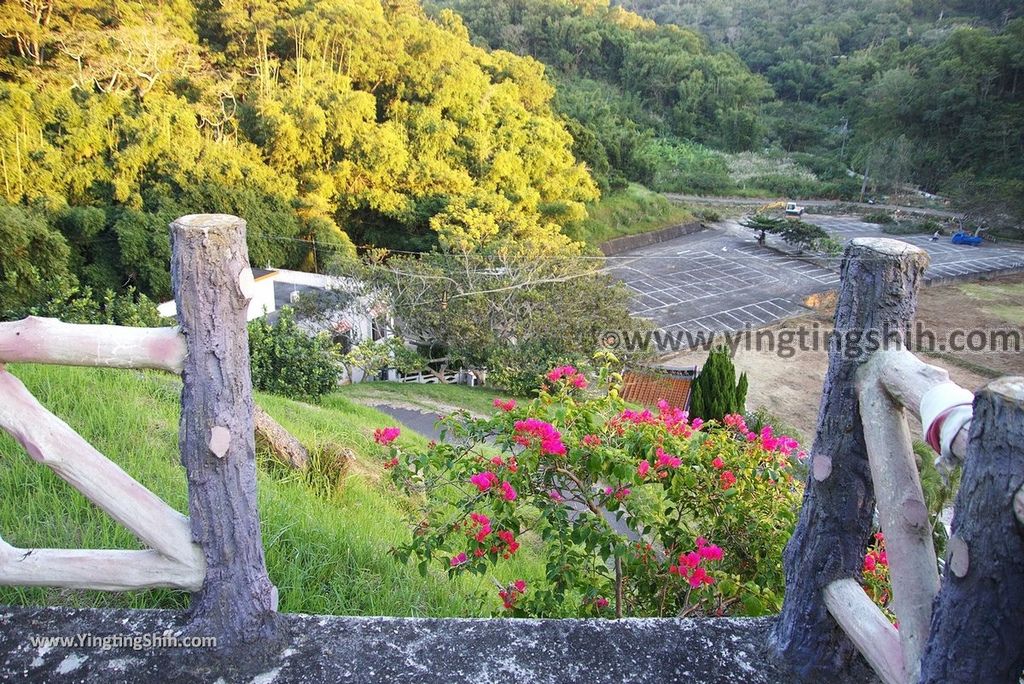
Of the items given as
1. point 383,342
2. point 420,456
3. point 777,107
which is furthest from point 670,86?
point 420,456

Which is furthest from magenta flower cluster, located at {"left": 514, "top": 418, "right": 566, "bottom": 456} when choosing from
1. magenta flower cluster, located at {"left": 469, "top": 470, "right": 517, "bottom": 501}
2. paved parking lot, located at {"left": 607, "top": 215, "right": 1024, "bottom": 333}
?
paved parking lot, located at {"left": 607, "top": 215, "right": 1024, "bottom": 333}

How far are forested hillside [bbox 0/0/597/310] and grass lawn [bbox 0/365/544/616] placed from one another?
8723 millimetres

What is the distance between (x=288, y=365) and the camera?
823cm

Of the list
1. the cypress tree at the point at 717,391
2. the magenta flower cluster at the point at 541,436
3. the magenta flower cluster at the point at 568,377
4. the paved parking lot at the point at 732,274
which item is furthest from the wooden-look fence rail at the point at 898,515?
the paved parking lot at the point at 732,274

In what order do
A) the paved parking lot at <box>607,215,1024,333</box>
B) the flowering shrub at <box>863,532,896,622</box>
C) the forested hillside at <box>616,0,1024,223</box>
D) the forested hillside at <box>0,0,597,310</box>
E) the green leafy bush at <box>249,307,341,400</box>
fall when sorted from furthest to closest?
1. the forested hillside at <box>616,0,1024,223</box>
2. the paved parking lot at <box>607,215,1024,333</box>
3. the forested hillside at <box>0,0,597,310</box>
4. the green leafy bush at <box>249,307,341,400</box>
5. the flowering shrub at <box>863,532,896,622</box>

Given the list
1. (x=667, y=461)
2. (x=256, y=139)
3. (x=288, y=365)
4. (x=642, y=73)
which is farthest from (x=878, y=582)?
(x=642, y=73)

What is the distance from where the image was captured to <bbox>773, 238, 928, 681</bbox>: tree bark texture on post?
5.24ft

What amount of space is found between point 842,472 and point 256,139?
→ 56.3 feet

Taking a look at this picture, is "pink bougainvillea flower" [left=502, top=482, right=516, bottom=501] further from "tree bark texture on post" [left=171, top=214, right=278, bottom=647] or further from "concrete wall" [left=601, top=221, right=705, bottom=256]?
"concrete wall" [left=601, top=221, right=705, bottom=256]

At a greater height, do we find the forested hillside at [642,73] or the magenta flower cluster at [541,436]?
the forested hillside at [642,73]

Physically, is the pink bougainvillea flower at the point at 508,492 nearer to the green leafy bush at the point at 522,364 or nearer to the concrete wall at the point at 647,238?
the green leafy bush at the point at 522,364

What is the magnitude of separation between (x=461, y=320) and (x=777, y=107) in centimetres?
3068

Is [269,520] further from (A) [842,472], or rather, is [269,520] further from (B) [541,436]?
(A) [842,472]

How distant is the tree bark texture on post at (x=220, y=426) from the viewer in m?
1.63
